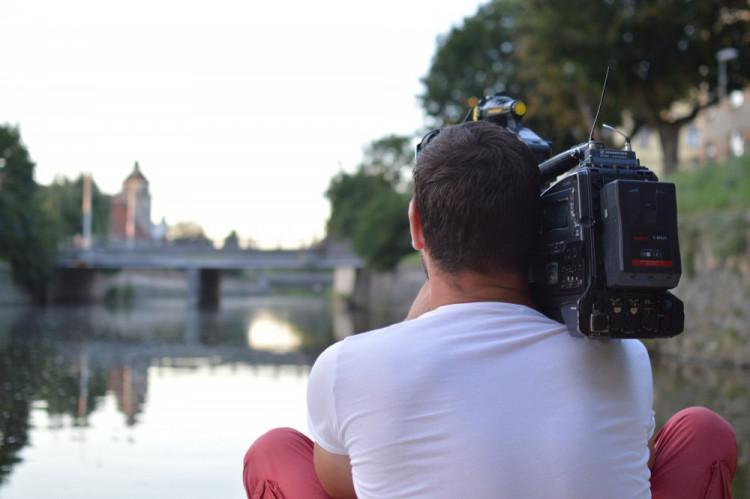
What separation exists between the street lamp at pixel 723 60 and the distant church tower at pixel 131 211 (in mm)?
43782

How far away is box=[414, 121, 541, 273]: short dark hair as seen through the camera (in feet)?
6.25

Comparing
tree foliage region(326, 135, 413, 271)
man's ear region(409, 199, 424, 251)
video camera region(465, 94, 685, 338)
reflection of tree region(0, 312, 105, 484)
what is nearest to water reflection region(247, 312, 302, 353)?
reflection of tree region(0, 312, 105, 484)

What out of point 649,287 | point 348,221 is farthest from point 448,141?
point 348,221

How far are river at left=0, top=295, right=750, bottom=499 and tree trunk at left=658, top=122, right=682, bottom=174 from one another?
13649 millimetres

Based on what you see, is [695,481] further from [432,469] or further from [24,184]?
[24,184]

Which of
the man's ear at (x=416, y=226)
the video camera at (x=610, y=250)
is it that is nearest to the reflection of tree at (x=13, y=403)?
the man's ear at (x=416, y=226)

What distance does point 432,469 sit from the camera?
1.80m

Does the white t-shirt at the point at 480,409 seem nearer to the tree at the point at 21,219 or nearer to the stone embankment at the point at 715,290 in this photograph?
the stone embankment at the point at 715,290

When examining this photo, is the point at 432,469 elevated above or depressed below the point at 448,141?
below

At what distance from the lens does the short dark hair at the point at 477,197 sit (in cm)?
190

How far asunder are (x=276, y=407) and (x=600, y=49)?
17.7m

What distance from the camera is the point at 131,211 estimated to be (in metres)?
75.5

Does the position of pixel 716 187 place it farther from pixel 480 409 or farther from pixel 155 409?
pixel 480 409

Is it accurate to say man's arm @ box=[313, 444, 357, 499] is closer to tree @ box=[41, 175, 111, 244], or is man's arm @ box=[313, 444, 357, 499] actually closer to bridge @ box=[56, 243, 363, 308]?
bridge @ box=[56, 243, 363, 308]
